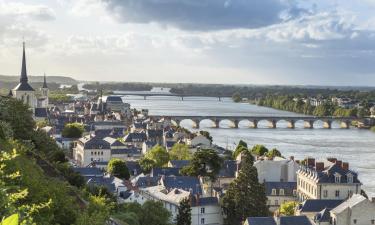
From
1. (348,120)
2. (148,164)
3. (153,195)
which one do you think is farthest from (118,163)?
(348,120)

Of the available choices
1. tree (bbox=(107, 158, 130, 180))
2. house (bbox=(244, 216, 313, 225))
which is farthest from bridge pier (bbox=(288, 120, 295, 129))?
Result: house (bbox=(244, 216, 313, 225))

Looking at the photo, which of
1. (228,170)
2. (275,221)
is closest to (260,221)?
(275,221)

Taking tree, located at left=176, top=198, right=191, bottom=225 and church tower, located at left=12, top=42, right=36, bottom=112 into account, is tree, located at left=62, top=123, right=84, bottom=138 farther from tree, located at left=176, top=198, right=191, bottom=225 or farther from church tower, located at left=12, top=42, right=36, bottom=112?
tree, located at left=176, top=198, right=191, bottom=225

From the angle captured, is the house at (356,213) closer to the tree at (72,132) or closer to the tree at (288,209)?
the tree at (288,209)

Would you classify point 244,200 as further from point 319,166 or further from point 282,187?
point 319,166

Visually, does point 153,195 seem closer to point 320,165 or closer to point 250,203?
point 250,203

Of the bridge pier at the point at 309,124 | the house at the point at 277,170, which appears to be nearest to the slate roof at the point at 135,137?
the house at the point at 277,170
